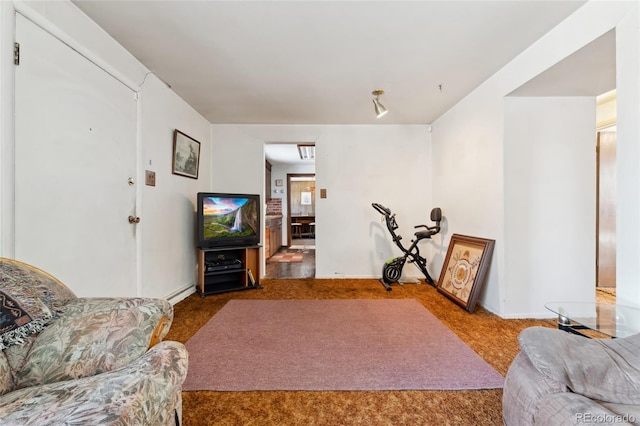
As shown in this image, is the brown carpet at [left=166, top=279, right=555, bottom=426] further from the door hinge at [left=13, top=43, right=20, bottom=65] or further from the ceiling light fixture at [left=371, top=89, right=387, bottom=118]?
the ceiling light fixture at [left=371, top=89, right=387, bottom=118]

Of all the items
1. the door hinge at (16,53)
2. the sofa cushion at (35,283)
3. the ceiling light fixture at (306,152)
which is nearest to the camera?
the sofa cushion at (35,283)

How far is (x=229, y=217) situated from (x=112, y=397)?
102 inches

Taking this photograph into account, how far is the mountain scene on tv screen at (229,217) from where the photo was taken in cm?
304

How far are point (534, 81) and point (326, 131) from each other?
2.37 m

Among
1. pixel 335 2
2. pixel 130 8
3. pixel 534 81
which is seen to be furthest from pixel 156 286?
pixel 534 81

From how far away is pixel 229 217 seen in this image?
3189mm

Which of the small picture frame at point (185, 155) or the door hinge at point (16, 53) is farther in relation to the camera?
the small picture frame at point (185, 155)

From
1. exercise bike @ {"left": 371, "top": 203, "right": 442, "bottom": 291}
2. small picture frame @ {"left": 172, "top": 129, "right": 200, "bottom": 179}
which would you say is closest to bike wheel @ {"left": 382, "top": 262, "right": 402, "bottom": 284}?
exercise bike @ {"left": 371, "top": 203, "right": 442, "bottom": 291}

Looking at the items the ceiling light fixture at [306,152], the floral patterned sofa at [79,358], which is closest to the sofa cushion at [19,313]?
the floral patterned sofa at [79,358]

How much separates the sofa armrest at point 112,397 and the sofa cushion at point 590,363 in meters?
1.26

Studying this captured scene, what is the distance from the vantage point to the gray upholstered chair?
76cm

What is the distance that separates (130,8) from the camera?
1.57 metres

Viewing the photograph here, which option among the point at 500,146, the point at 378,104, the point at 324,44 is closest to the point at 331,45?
the point at 324,44

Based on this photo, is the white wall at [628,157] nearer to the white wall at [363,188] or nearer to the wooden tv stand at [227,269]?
the white wall at [363,188]
